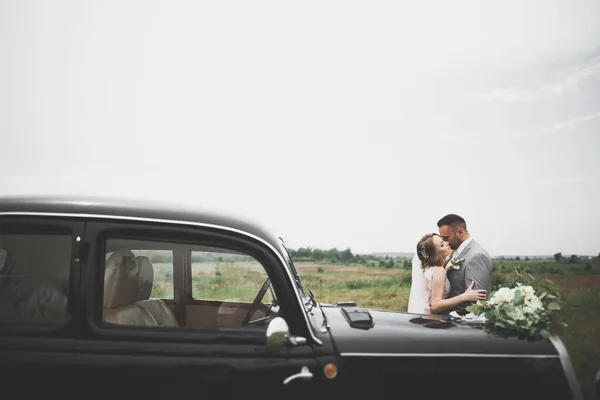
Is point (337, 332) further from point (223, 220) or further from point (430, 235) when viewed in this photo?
point (430, 235)

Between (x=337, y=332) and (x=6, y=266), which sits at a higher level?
(x=6, y=266)

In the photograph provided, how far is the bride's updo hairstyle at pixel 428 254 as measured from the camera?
16.5 ft

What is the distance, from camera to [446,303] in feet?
15.5

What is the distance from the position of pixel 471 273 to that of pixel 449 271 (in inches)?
10.7

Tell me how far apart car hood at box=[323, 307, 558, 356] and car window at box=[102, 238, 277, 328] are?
551 millimetres

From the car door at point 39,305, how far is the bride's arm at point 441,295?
3.38 meters

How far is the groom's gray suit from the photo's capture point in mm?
4711

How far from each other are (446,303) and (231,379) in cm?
283

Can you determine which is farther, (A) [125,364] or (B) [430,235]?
(B) [430,235]

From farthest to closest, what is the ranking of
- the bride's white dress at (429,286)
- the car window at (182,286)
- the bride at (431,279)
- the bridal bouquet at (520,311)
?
the bride's white dress at (429,286) → the bride at (431,279) → the bridal bouquet at (520,311) → the car window at (182,286)

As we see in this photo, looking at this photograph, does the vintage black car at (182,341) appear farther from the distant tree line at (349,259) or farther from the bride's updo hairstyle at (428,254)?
the distant tree line at (349,259)

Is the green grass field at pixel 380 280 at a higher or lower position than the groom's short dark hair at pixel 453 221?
lower

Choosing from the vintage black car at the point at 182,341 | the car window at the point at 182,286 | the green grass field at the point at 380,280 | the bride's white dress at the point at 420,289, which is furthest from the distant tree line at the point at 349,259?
the vintage black car at the point at 182,341

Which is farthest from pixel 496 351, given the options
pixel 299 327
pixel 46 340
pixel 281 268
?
pixel 46 340
